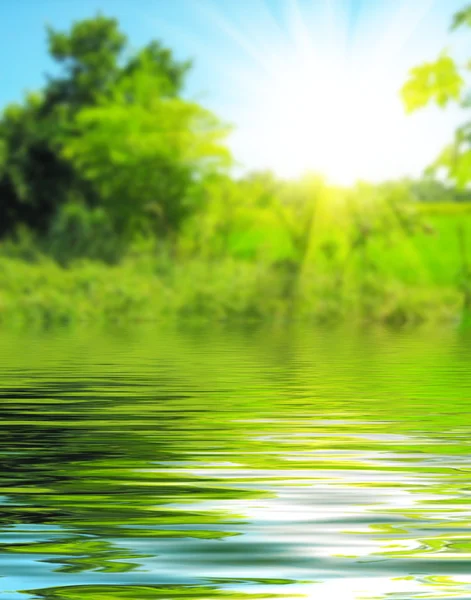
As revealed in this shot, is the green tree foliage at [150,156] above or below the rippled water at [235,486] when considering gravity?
above

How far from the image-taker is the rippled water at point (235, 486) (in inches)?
228

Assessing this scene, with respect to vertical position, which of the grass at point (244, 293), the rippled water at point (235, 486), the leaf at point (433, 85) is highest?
the leaf at point (433, 85)

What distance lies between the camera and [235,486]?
8.27m

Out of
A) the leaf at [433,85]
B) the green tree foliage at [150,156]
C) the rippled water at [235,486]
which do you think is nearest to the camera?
the rippled water at [235,486]

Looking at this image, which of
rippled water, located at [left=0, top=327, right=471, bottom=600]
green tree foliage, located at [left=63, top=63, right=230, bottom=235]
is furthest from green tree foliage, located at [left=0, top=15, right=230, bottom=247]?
rippled water, located at [left=0, top=327, right=471, bottom=600]

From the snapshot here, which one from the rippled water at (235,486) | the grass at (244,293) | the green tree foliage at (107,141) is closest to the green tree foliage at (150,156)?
the green tree foliage at (107,141)

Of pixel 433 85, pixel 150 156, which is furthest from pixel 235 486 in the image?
pixel 150 156

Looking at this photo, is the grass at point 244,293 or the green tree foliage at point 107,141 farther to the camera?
the green tree foliage at point 107,141

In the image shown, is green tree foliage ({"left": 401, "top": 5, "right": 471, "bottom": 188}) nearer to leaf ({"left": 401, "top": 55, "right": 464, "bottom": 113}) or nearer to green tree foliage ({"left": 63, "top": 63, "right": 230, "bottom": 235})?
leaf ({"left": 401, "top": 55, "right": 464, "bottom": 113})

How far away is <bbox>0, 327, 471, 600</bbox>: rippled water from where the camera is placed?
19.0ft

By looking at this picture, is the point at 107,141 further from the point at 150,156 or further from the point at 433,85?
the point at 433,85

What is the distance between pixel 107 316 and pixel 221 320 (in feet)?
12.9

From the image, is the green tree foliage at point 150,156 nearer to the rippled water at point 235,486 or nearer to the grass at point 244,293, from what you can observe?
the grass at point 244,293

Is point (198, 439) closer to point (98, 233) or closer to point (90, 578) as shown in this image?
point (90, 578)
